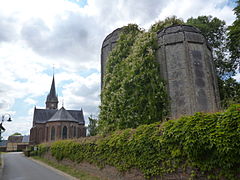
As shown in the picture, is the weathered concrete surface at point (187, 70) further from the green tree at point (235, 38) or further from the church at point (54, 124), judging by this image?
the church at point (54, 124)

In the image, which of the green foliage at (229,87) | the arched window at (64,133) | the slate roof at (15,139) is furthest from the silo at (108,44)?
the slate roof at (15,139)

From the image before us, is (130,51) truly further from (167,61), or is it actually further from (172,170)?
(172,170)

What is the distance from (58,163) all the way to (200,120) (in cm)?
1840

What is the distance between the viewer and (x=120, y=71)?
18.9m

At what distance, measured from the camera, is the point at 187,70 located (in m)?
16.6

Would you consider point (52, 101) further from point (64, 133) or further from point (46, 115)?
point (64, 133)

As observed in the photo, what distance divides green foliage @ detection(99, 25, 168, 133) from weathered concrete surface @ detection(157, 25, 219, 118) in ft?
2.63

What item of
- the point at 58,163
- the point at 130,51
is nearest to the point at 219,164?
the point at 130,51

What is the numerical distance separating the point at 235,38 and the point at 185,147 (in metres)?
17.3

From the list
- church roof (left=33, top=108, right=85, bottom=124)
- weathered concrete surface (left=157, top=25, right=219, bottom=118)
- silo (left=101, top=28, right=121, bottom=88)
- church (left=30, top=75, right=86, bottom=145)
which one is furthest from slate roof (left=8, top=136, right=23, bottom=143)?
weathered concrete surface (left=157, top=25, right=219, bottom=118)

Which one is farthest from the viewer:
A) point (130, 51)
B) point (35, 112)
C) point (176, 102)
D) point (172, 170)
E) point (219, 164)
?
point (35, 112)

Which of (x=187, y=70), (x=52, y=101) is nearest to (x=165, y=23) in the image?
(x=187, y=70)

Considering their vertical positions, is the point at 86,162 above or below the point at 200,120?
A: below

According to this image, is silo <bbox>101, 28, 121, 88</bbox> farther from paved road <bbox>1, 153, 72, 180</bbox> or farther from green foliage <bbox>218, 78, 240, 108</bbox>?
paved road <bbox>1, 153, 72, 180</bbox>
